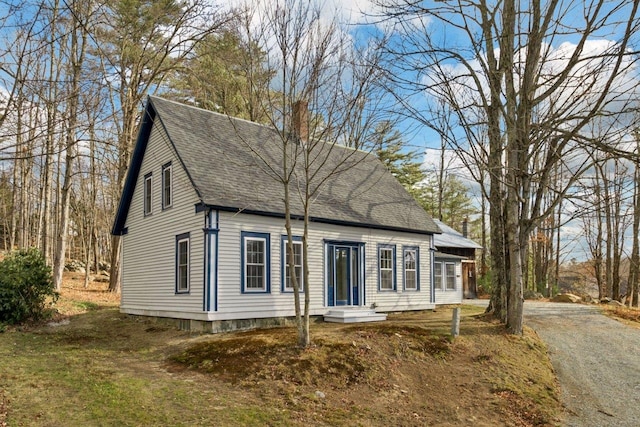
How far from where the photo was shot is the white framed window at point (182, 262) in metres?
15.0

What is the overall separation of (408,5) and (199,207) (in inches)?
299

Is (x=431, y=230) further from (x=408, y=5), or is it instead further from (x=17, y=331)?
(x=17, y=331)

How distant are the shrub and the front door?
9.17m

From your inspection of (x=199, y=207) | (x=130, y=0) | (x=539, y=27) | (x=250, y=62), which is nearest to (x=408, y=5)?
(x=539, y=27)

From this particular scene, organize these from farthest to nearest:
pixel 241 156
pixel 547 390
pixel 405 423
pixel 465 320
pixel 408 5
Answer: pixel 241 156 < pixel 465 320 < pixel 408 5 < pixel 547 390 < pixel 405 423

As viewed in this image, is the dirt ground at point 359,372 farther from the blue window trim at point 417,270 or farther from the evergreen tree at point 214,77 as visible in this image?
the evergreen tree at point 214,77

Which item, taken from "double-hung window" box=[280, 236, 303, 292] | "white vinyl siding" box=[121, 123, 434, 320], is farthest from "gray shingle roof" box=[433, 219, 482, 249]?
"double-hung window" box=[280, 236, 303, 292]

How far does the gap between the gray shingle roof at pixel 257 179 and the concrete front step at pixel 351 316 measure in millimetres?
3041

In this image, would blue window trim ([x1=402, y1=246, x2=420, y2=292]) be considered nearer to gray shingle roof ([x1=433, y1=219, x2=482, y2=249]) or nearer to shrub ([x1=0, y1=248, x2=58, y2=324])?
gray shingle roof ([x1=433, y1=219, x2=482, y2=249])

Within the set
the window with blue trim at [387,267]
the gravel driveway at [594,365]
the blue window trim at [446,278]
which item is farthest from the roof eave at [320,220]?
the gravel driveway at [594,365]

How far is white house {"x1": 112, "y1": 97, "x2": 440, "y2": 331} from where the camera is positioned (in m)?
14.4

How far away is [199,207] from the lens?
14.2 m

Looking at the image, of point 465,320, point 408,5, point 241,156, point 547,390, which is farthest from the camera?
point 241,156

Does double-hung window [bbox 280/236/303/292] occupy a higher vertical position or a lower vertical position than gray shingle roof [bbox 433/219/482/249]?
lower
